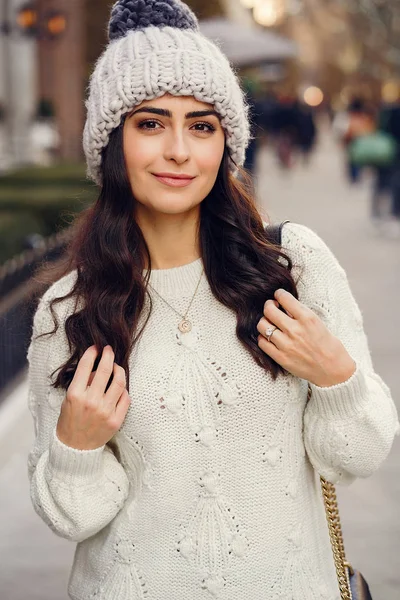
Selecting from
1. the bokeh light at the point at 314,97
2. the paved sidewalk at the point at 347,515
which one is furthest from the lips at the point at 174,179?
the bokeh light at the point at 314,97

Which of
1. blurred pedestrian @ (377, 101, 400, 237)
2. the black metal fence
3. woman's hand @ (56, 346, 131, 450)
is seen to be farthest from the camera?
blurred pedestrian @ (377, 101, 400, 237)

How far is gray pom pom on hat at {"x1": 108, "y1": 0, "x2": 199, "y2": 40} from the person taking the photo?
2463mm

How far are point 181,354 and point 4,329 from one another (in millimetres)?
4186

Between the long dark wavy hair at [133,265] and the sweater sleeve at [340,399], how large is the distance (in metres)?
0.06

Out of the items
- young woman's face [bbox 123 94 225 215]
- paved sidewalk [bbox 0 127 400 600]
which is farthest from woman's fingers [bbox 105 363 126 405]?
paved sidewalk [bbox 0 127 400 600]

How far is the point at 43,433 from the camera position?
2.49 metres

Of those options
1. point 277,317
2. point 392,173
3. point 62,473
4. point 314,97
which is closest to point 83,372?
point 62,473

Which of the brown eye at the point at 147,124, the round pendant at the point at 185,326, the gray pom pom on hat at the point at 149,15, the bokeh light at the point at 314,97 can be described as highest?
the gray pom pom on hat at the point at 149,15

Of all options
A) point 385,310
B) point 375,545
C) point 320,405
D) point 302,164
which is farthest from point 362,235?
point 302,164

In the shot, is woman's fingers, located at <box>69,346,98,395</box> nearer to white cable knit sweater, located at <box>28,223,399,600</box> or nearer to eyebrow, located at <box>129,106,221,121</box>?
white cable knit sweater, located at <box>28,223,399,600</box>

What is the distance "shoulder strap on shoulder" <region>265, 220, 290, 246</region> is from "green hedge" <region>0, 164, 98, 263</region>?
319 cm

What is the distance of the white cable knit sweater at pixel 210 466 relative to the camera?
2340 mm

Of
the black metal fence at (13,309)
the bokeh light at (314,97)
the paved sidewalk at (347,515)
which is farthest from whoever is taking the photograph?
the bokeh light at (314,97)

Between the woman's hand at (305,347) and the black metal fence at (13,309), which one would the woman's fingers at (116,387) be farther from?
the black metal fence at (13,309)
